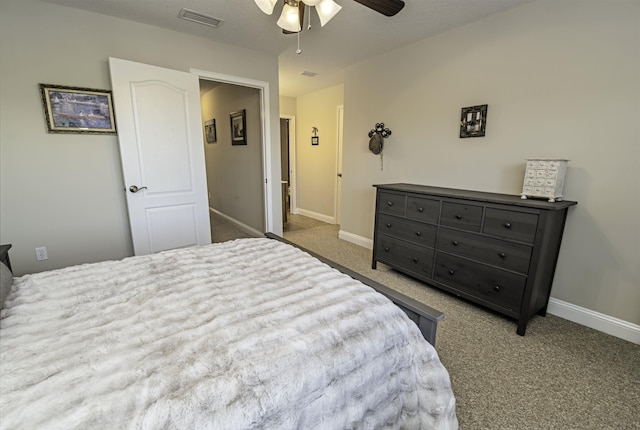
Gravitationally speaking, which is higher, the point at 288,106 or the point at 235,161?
the point at 288,106

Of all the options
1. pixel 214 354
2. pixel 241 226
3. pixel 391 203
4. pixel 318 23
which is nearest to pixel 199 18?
pixel 318 23

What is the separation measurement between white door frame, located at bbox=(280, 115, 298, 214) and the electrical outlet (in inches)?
168

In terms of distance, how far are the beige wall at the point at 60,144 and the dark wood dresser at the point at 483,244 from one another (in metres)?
2.78

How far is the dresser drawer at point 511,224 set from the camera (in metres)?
1.93

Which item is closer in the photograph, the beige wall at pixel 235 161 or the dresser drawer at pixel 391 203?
the dresser drawer at pixel 391 203

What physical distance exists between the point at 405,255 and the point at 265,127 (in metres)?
2.35

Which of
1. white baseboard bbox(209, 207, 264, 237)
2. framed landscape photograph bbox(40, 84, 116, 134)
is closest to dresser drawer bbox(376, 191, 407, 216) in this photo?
white baseboard bbox(209, 207, 264, 237)

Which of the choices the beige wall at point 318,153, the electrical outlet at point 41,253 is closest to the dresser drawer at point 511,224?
the beige wall at point 318,153

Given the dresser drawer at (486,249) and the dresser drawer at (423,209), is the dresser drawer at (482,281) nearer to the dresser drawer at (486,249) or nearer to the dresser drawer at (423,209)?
the dresser drawer at (486,249)

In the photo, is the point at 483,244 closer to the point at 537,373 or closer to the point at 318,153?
the point at 537,373

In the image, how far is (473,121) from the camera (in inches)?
102

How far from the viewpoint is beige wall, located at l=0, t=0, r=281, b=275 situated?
2.22 meters

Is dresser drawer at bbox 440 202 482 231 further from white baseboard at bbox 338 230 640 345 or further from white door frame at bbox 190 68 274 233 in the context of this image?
white door frame at bbox 190 68 274 233

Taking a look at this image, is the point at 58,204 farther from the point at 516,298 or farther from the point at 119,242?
the point at 516,298
